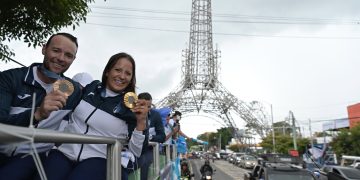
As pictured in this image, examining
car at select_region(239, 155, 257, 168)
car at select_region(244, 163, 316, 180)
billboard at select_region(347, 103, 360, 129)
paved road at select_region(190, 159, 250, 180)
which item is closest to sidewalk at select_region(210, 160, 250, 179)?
paved road at select_region(190, 159, 250, 180)

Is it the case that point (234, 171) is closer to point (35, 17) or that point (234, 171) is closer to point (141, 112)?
point (35, 17)

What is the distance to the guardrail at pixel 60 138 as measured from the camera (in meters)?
0.90

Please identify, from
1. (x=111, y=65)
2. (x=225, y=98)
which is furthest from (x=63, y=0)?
(x=225, y=98)

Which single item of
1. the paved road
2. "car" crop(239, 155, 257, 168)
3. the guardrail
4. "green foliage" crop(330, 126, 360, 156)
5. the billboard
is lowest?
the paved road

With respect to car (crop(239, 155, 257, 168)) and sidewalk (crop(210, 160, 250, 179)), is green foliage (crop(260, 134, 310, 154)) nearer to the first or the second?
sidewalk (crop(210, 160, 250, 179))

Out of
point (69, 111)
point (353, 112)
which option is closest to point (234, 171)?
point (353, 112)

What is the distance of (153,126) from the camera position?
400cm

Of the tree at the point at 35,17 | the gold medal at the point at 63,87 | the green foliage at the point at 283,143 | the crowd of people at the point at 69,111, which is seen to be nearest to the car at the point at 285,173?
the tree at the point at 35,17

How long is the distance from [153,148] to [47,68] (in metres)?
2.00

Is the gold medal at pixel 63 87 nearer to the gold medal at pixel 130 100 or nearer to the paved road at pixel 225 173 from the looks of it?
the gold medal at pixel 130 100

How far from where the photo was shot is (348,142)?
2836cm

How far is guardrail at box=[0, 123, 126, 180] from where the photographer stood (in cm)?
90

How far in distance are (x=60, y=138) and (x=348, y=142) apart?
100 ft

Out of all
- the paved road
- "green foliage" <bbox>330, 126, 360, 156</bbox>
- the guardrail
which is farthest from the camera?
"green foliage" <bbox>330, 126, 360, 156</bbox>
